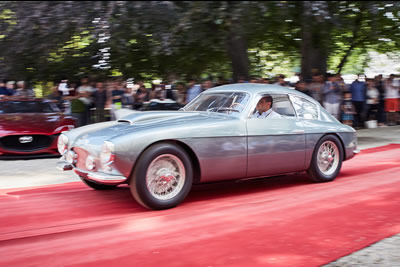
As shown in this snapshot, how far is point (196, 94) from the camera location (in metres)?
14.1

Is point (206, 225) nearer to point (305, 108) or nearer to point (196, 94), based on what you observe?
point (305, 108)

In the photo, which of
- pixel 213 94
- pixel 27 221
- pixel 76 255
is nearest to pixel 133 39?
pixel 213 94

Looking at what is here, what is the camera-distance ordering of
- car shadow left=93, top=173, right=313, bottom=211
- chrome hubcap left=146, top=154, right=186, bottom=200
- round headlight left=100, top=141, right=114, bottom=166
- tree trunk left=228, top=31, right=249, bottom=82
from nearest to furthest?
round headlight left=100, top=141, right=114, bottom=166
chrome hubcap left=146, top=154, right=186, bottom=200
car shadow left=93, top=173, right=313, bottom=211
tree trunk left=228, top=31, right=249, bottom=82

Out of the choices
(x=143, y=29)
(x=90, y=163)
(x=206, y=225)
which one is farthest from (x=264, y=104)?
(x=143, y=29)

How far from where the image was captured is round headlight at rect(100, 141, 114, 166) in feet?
17.3

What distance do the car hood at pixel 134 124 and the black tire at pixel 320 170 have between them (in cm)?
157

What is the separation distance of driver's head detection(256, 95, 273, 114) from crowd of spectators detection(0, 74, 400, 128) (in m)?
6.35

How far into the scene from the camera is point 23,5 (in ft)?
40.3

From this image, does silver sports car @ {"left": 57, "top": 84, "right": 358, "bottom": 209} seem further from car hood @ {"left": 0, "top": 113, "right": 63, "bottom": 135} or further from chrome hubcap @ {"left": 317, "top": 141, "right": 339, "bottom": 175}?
car hood @ {"left": 0, "top": 113, "right": 63, "bottom": 135}

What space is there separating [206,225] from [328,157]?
119 inches

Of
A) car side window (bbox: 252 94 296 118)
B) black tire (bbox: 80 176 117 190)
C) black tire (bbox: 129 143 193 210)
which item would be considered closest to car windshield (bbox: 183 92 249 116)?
car side window (bbox: 252 94 296 118)

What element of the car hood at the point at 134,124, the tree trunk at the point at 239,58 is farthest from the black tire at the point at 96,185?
the tree trunk at the point at 239,58

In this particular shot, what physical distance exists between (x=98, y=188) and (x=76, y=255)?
8.87 ft

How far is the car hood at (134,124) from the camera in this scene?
556 centimetres
